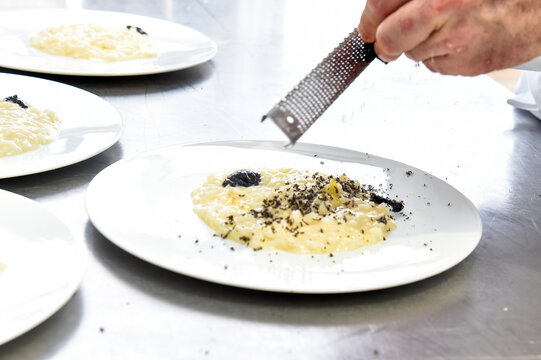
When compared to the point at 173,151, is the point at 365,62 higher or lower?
higher

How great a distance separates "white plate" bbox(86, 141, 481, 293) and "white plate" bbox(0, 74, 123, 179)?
14 centimetres

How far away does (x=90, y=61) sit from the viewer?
2213mm

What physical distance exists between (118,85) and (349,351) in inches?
55.4

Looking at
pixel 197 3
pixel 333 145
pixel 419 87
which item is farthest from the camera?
pixel 197 3

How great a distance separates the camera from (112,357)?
0.97 metres

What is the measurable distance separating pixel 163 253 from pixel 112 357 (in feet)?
0.74

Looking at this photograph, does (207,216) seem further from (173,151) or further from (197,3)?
(197,3)

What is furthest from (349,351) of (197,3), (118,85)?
(197,3)

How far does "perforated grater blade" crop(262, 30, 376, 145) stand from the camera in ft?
3.91

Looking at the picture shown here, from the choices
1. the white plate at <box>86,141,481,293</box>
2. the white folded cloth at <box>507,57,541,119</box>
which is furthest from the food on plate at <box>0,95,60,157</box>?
the white folded cloth at <box>507,57,541,119</box>

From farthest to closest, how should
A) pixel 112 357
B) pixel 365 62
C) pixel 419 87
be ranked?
1. pixel 419 87
2. pixel 365 62
3. pixel 112 357

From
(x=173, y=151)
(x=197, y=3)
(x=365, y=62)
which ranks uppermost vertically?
(x=365, y=62)

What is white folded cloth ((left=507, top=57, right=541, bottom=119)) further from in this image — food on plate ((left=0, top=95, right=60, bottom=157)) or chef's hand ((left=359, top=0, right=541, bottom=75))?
food on plate ((left=0, top=95, right=60, bottom=157))

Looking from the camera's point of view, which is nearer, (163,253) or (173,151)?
(163,253)
